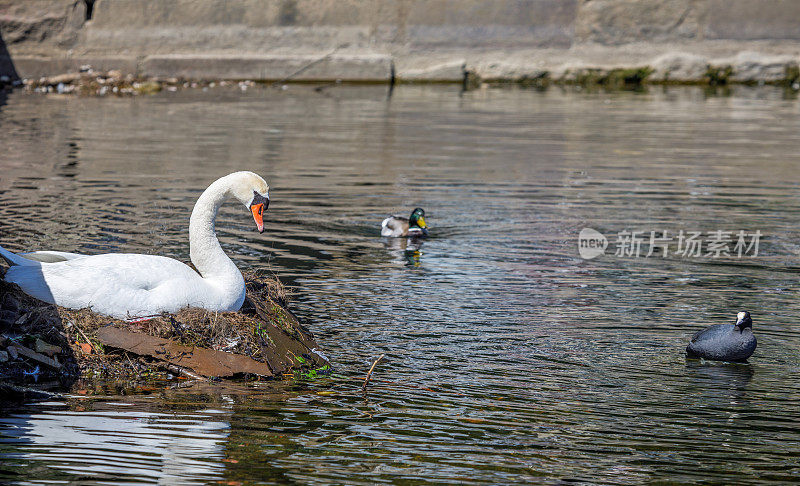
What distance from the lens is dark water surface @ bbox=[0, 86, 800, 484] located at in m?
6.27

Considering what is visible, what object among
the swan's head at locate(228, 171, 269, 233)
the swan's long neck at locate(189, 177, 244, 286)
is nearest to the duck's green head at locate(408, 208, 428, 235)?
the swan's head at locate(228, 171, 269, 233)

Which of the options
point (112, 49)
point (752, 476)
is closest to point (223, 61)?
point (112, 49)

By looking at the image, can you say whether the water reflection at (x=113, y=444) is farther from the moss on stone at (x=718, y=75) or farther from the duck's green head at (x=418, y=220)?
the moss on stone at (x=718, y=75)

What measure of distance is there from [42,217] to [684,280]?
7979 millimetres

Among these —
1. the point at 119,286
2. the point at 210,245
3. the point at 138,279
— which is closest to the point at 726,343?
the point at 210,245

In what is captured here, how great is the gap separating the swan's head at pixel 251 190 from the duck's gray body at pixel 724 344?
355 centimetres

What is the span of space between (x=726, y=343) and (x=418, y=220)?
5895 millimetres

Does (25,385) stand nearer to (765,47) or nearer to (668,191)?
(668,191)

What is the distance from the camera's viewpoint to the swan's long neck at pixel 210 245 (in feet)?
26.9

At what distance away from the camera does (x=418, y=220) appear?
44.8ft

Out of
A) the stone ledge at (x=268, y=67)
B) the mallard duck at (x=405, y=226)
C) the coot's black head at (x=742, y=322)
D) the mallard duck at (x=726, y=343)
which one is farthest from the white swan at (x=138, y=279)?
the stone ledge at (x=268, y=67)

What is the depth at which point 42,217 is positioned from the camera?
545 inches

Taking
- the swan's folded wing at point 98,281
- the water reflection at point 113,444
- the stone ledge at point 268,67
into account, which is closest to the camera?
the water reflection at point 113,444

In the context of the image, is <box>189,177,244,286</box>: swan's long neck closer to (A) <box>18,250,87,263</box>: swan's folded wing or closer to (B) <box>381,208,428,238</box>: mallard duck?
(A) <box>18,250,87,263</box>: swan's folded wing
